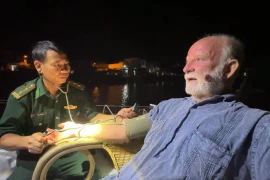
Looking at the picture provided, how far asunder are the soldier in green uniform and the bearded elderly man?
896mm

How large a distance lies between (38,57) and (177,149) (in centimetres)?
149

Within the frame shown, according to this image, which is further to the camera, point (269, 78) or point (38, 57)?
point (269, 78)

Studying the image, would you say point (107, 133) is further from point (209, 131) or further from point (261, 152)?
point (261, 152)

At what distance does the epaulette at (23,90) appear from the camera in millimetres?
2085

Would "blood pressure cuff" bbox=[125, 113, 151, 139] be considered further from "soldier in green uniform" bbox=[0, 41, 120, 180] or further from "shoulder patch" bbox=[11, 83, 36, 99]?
"shoulder patch" bbox=[11, 83, 36, 99]

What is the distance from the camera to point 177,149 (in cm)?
140

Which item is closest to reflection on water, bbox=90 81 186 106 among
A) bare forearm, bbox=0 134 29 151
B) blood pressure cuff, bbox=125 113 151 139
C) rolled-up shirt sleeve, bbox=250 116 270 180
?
bare forearm, bbox=0 134 29 151

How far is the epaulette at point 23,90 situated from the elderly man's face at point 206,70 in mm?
1402

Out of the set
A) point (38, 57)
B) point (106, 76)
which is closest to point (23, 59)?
point (106, 76)

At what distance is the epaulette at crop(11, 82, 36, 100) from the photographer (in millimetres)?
2085

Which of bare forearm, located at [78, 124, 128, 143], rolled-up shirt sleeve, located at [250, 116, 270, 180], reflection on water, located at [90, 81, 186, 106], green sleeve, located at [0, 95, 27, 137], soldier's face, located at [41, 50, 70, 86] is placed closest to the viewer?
rolled-up shirt sleeve, located at [250, 116, 270, 180]

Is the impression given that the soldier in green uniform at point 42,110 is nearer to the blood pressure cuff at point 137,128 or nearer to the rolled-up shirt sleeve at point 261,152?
the blood pressure cuff at point 137,128

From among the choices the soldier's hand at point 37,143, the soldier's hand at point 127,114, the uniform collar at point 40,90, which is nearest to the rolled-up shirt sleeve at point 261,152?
the soldier's hand at point 127,114

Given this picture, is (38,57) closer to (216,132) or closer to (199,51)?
(199,51)
